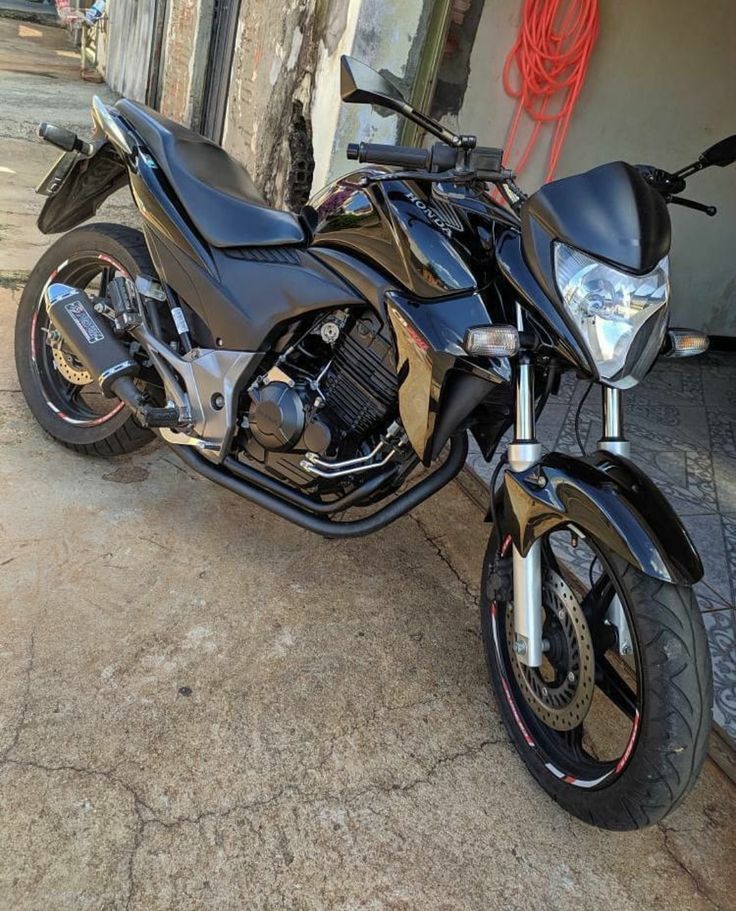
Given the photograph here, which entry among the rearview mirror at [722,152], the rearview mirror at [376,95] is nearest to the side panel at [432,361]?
the rearview mirror at [376,95]

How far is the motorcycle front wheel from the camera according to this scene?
5.51 feet

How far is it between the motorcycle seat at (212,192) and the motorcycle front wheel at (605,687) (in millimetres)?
1126

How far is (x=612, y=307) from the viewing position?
5.66 feet

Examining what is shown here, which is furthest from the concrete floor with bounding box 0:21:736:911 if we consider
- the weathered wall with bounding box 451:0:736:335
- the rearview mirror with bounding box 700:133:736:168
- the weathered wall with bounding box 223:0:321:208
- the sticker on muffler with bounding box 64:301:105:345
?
the weathered wall with bounding box 451:0:736:335

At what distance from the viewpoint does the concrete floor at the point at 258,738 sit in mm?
1704

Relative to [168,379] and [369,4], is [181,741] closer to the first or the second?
[168,379]

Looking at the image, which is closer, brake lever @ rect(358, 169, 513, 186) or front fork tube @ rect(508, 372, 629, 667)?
front fork tube @ rect(508, 372, 629, 667)

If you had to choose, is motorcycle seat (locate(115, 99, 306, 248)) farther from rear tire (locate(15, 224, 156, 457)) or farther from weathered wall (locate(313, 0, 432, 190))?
weathered wall (locate(313, 0, 432, 190))

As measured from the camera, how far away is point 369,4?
3.77 m

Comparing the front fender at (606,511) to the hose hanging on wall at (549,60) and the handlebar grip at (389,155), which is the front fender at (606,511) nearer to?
the handlebar grip at (389,155)

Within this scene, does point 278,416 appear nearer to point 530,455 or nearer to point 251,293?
point 251,293

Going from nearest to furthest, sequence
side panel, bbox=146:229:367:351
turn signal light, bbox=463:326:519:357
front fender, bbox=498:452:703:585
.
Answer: front fender, bbox=498:452:703:585
turn signal light, bbox=463:326:519:357
side panel, bbox=146:229:367:351

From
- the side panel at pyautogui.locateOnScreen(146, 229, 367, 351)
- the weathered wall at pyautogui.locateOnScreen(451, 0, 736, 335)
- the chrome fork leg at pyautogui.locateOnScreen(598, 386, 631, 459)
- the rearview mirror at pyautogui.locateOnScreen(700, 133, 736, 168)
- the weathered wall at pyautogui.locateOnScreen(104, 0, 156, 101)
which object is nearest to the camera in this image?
the chrome fork leg at pyautogui.locateOnScreen(598, 386, 631, 459)

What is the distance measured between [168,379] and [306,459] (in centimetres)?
55
